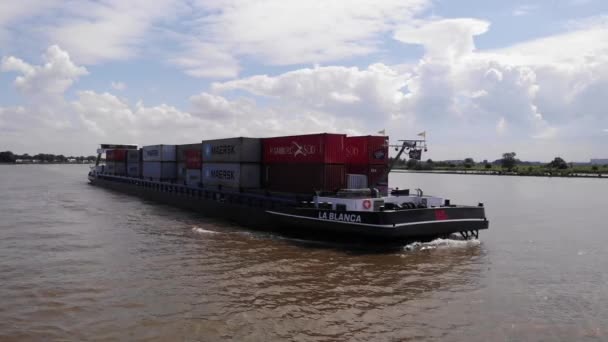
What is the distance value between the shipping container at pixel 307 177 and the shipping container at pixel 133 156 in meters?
28.1

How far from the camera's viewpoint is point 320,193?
20266mm

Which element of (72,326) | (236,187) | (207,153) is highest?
(207,153)

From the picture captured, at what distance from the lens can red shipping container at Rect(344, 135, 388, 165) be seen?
21.3 metres

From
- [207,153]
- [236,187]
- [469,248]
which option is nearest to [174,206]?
[207,153]

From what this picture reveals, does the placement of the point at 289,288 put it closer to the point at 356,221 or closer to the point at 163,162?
the point at 356,221

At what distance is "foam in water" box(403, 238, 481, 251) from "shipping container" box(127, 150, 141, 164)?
121ft

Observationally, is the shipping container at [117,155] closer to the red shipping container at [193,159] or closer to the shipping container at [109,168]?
the shipping container at [109,168]

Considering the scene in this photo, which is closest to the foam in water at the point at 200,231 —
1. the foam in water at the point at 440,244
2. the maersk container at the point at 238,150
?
the maersk container at the point at 238,150

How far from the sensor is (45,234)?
20.7 m

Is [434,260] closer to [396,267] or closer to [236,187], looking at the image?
[396,267]

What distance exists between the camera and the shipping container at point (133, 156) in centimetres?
4772

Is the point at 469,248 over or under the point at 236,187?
under

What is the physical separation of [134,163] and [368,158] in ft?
115

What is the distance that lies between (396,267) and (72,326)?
9.93 metres
